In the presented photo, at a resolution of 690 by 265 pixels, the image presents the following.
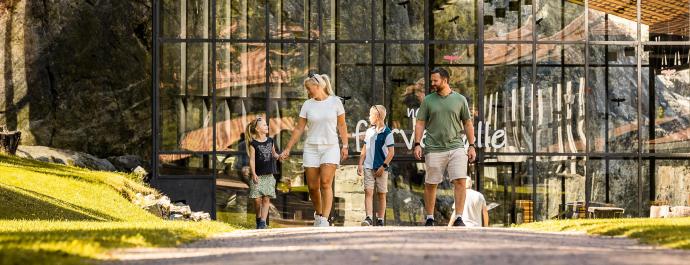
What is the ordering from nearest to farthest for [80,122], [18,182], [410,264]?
[410,264] < [18,182] < [80,122]

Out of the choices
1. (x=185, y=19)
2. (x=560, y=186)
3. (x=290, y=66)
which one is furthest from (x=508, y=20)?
(x=185, y=19)

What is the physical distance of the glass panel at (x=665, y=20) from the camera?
103 ft

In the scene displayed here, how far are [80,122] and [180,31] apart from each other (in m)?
13.9

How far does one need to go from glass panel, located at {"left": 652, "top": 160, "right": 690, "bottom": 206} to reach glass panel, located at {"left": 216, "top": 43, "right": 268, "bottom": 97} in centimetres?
739

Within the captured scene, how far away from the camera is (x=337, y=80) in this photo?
3050 centimetres

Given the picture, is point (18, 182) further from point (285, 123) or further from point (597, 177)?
point (597, 177)

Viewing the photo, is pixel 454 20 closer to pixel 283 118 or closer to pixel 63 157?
pixel 283 118

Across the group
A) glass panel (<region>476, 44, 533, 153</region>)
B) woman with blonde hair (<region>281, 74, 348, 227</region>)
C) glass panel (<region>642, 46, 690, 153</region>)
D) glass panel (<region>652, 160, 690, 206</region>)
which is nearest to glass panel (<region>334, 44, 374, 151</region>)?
glass panel (<region>476, 44, 533, 153</region>)

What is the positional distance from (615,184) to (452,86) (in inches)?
146

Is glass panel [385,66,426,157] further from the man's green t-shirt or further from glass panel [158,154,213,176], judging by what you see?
the man's green t-shirt

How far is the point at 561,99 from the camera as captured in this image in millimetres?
31297

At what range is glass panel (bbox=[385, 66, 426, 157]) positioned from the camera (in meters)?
30.5

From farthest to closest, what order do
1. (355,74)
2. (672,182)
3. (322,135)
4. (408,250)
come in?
(672,182) < (355,74) < (322,135) < (408,250)

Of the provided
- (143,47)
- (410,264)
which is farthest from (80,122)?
(410,264)
